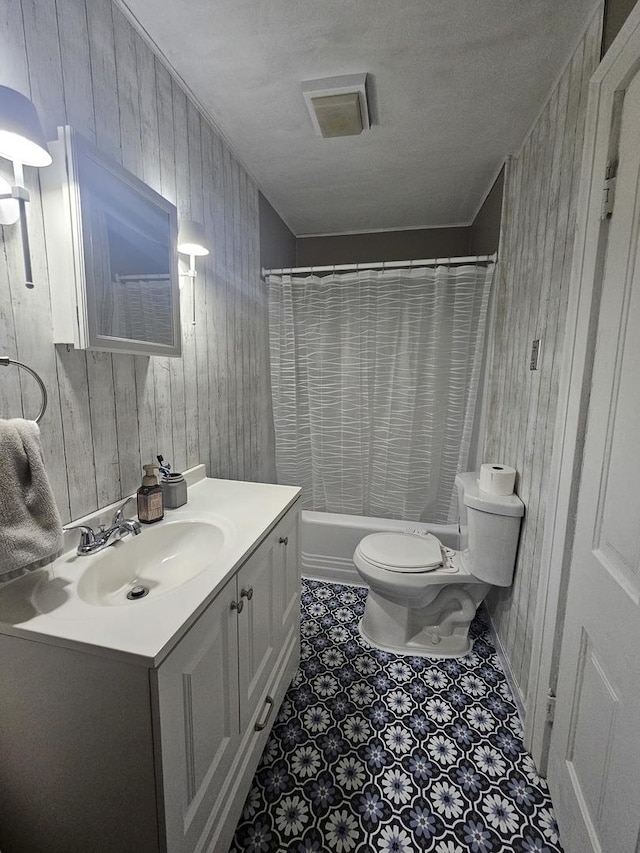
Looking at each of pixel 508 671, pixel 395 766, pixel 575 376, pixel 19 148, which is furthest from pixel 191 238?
pixel 508 671

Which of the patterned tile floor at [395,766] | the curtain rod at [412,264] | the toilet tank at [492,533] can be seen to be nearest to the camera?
the patterned tile floor at [395,766]

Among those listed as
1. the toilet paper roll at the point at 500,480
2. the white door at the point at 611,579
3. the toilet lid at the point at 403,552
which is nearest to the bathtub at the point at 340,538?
the toilet lid at the point at 403,552

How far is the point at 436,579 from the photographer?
1698 millimetres

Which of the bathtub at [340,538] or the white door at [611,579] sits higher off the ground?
the white door at [611,579]

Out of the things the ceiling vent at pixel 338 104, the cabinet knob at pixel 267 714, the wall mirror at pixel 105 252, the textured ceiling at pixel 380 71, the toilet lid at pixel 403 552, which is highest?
the textured ceiling at pixel 380 71

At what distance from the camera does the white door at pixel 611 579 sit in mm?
812

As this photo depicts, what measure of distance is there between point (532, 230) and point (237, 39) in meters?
1.29

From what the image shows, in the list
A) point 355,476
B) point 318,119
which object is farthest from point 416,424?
point 318,119

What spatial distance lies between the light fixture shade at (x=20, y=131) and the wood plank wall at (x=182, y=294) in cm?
11

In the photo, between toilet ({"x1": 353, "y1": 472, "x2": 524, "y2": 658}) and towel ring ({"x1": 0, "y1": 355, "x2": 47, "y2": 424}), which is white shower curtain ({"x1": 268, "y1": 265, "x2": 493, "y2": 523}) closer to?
toilet ({"x1": 353, "y1": 472, "x2": 524, "y2": 658})

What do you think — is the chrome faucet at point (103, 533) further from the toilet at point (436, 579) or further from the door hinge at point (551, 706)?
the door hinge at point (551, 706)

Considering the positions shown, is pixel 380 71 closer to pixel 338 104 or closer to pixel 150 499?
pixel 338 104

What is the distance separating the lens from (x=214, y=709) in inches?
34.9

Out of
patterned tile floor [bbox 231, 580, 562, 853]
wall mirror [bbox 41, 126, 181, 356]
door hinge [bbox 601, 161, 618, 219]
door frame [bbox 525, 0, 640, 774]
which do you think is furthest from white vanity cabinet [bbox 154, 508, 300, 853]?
door hinge [bbox 601, 161, 618, 219]
